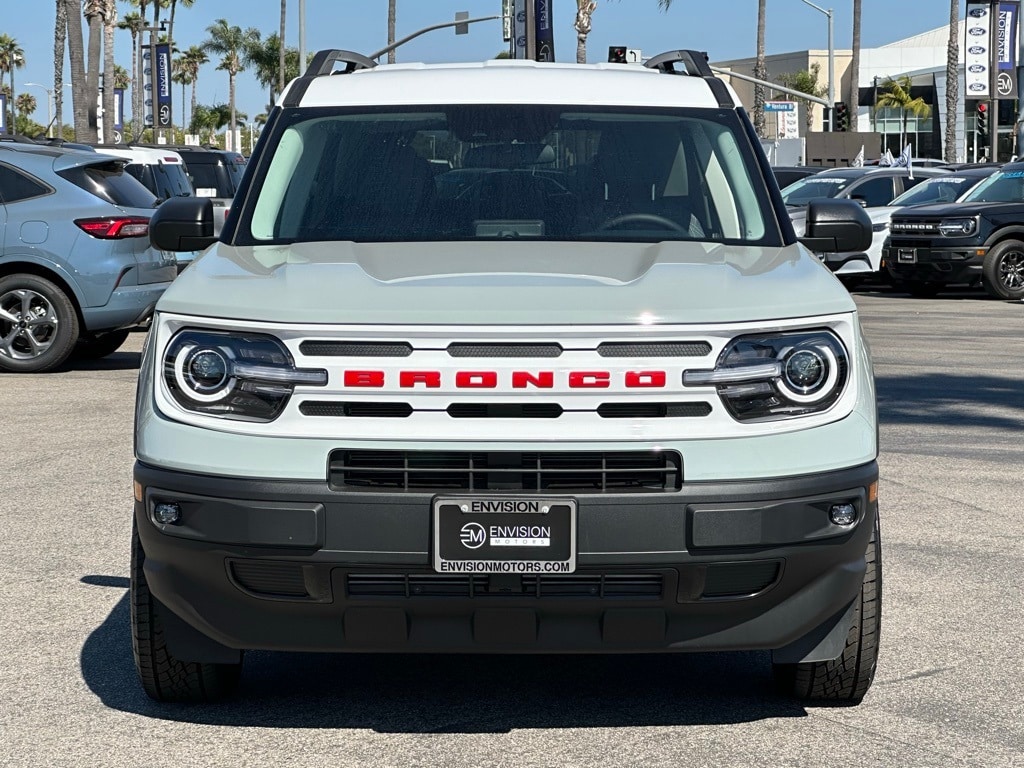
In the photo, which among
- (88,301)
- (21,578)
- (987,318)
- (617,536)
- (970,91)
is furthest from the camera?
(970,91)

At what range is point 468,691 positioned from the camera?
4.86 meters

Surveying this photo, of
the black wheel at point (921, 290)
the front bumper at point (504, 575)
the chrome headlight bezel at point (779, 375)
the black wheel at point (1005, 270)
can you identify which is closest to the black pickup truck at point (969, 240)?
the black wheel at point (1005, 270)

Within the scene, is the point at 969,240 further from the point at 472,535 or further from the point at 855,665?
the point at 472,535

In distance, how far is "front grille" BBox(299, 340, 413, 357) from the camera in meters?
4.01

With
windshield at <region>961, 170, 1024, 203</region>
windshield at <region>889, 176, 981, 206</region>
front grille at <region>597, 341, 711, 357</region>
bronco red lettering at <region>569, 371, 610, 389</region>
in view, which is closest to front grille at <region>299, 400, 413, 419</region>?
bronco red lettering at <region>569, 371, 610, 389</region>

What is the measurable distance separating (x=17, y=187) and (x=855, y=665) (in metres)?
10.1

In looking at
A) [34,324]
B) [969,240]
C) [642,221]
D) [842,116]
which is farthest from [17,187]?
[842,116]

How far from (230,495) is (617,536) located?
0.94 meters

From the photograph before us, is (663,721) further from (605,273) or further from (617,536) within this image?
(605,273)

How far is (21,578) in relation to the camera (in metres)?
6.31

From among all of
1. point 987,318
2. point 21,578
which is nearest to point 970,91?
point 987,318

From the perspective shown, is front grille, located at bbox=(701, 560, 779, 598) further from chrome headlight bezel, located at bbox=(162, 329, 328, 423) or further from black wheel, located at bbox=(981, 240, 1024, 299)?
black wheel, located at bbox=(981, 240, 1024, 299)

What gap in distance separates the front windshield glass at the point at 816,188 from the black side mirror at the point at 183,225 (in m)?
19.2

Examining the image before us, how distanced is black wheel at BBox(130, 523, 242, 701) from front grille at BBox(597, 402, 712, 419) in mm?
1333
